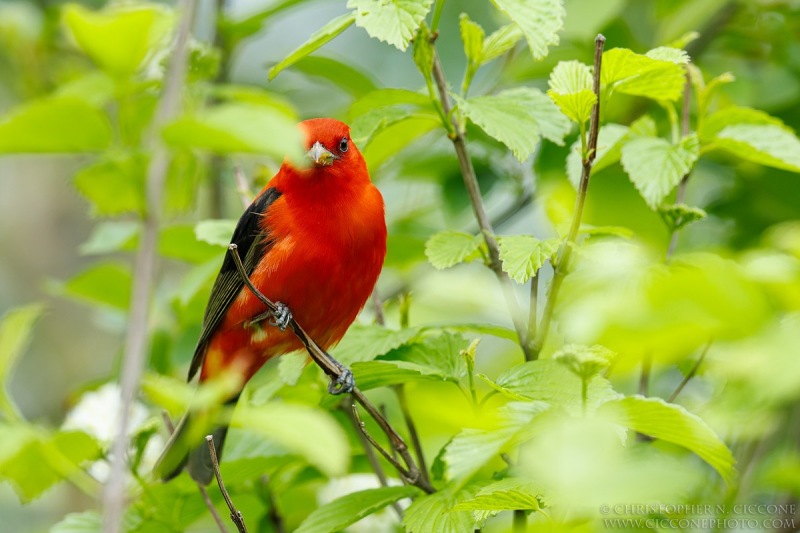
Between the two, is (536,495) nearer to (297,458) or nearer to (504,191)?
(297,458)

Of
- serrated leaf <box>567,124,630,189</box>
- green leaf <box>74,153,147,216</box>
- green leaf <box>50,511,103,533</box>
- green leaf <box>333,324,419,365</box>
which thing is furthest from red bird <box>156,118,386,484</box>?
serrated leaf <box>567,124,630,189</box>

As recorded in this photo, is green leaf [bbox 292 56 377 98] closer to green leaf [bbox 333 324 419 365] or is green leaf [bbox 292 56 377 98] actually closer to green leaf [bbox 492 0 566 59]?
green leaf [bbox 333 324 419 365]

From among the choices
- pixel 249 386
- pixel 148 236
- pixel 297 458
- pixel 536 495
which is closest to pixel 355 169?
pixel 249 386

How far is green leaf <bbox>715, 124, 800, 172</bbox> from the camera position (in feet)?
8.61

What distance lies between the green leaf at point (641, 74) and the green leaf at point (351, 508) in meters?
1.11

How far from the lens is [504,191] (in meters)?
4.46

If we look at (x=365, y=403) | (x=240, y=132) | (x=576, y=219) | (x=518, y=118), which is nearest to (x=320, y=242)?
(x=518, y=118)

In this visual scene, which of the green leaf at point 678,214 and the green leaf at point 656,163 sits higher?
the green leaf at point 656,163

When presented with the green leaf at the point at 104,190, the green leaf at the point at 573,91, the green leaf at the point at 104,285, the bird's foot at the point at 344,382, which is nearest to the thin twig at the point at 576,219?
the green leaf at the point at 573,91

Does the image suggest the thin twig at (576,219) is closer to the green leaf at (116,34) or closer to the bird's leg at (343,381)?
the bird's leg at (343,381)

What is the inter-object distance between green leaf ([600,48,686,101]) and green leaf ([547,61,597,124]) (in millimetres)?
55

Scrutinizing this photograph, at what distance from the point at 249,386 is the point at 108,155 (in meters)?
2.05

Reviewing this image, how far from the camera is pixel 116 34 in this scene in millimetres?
1677

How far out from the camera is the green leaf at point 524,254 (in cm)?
224
